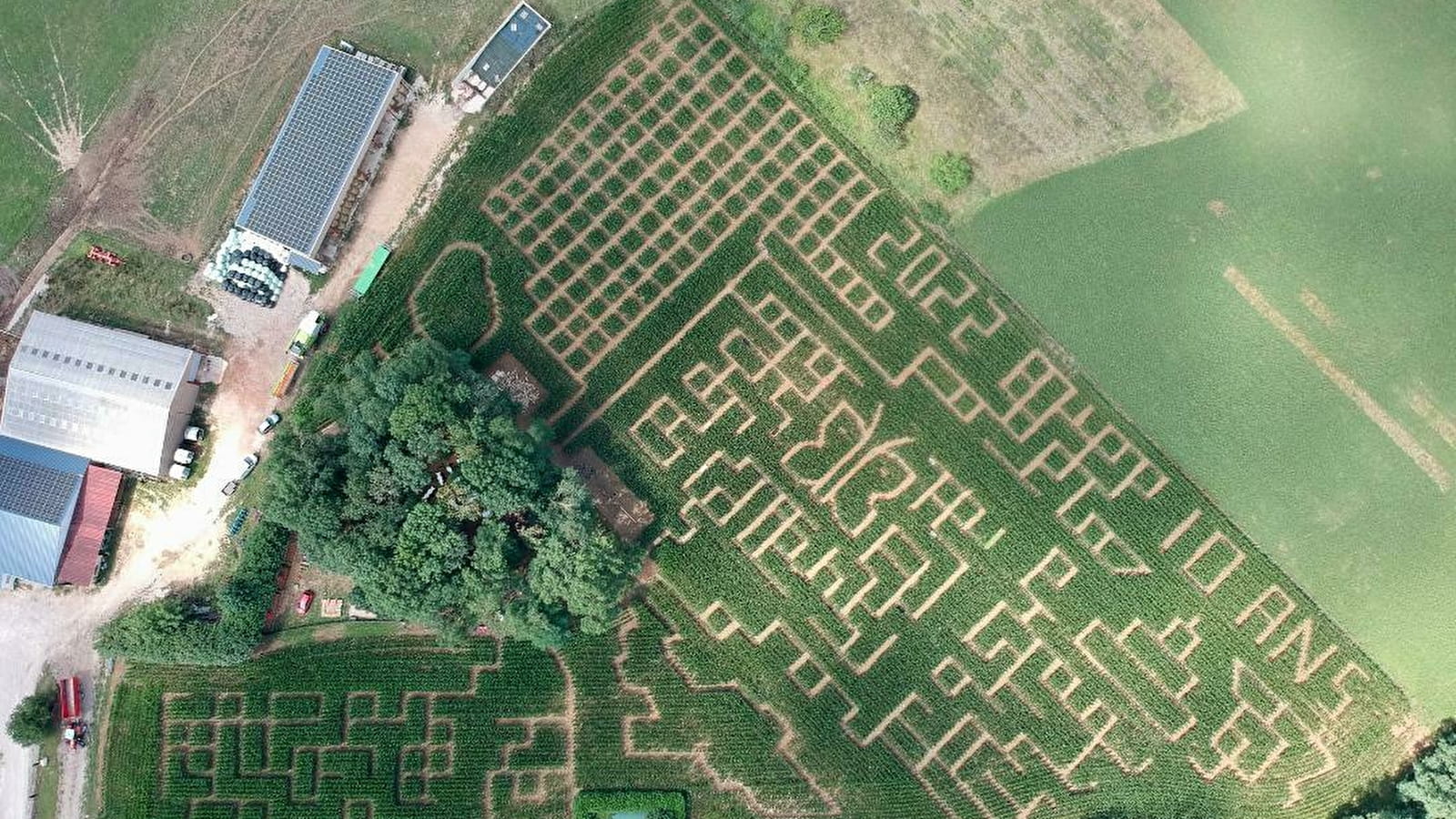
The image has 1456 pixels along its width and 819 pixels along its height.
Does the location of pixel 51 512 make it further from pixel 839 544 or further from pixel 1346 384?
pixel 1346 384

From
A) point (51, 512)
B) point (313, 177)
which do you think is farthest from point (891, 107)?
point (51, 512)

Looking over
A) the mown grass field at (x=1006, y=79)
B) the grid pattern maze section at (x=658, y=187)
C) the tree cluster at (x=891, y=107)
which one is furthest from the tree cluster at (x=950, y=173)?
the grid pattern maze section at (x=658, y=187)

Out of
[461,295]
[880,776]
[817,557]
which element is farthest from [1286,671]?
[461,295]

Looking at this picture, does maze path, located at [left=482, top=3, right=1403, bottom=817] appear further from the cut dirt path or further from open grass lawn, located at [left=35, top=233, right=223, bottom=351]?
open grass lawn, located at [left=35, top=233, right=223, bottom=351]

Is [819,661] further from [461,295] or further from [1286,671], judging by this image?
[461,295]

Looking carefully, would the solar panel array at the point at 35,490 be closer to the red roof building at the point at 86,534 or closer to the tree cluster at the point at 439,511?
the red roof building at the point at 86,534

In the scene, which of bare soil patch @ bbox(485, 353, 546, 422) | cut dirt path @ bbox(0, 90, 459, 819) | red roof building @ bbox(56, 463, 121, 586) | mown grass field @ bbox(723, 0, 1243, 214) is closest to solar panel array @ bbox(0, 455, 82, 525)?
red roof building @ bbox(56, 463, 121, 586)

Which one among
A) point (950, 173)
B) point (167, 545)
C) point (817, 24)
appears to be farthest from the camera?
point (817, 24)
